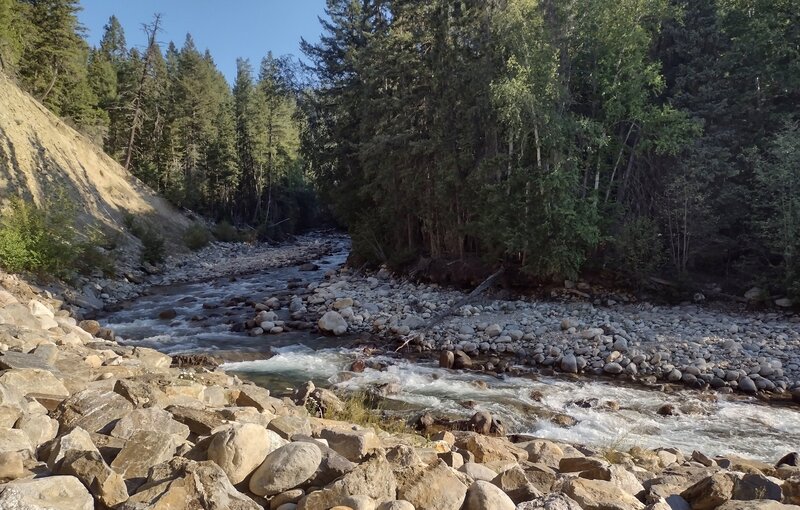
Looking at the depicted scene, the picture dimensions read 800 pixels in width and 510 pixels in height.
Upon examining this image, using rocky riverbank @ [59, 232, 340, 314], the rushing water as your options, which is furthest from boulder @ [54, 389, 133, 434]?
rocky riverbank @ [59, 232, 340, 314]

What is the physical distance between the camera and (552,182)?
13.7 meters

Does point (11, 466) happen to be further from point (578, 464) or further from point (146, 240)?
point (146, 240)

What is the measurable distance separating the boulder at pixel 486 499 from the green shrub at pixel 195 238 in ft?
95.2

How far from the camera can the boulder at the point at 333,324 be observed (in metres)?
12.8

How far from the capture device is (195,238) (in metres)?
30.3

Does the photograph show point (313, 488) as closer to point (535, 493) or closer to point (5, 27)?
point (535, 493)

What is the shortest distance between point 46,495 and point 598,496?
298 cm

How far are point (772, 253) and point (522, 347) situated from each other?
7400 millimetres

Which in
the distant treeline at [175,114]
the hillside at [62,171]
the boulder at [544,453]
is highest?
the distant treeline at [175,114]

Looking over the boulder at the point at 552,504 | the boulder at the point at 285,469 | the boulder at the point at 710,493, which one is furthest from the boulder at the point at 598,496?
the boulder at the point at 285,469

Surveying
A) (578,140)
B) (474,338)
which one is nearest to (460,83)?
(578,140)

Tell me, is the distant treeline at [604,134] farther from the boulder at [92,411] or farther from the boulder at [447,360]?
the boulder at [92,411]

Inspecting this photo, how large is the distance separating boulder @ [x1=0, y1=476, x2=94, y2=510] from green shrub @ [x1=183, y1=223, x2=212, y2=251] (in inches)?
1131

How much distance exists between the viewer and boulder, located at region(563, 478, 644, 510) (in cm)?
309
